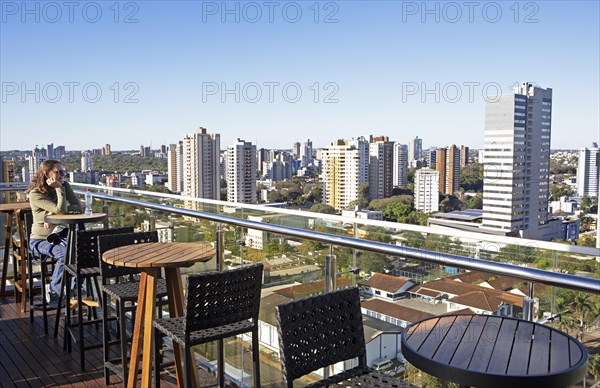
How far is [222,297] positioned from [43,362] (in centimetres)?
251

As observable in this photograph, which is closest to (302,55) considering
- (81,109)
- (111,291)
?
(81,109)

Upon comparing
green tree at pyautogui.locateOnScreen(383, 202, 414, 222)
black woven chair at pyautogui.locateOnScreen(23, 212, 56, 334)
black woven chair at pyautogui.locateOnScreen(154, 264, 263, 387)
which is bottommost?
green tree at pyautogui.locateOnScreen(383, 202, 414, 222)

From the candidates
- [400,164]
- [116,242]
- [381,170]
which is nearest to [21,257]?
[116,242]

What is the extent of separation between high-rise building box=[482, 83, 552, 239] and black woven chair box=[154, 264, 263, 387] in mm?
8789

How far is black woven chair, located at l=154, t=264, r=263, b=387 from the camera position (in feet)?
9.87

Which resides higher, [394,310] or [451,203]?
[394,310]

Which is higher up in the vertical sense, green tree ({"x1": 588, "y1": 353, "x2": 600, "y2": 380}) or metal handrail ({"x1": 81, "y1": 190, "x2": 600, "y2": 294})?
metal handrail ({"x1": 81, "y1": 190, "x2": 600, "y2": 294})

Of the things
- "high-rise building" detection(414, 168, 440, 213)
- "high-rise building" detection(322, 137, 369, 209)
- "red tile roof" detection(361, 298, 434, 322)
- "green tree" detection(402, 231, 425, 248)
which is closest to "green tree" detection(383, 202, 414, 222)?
"high-rise building" detection(414, 168, 440, 213)

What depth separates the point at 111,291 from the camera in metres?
4.01

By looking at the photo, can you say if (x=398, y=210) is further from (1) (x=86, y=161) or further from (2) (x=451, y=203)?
(1) (x=86, y=161)

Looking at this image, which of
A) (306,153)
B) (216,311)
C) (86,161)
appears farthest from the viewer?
(306,153)

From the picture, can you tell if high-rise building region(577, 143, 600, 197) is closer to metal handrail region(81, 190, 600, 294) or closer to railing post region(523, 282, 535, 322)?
metal handrail region(81, 190, 600, 294)

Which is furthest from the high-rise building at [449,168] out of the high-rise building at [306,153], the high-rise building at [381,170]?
the high-rise building at [306,153]

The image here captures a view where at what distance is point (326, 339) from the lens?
2516 millimetres
